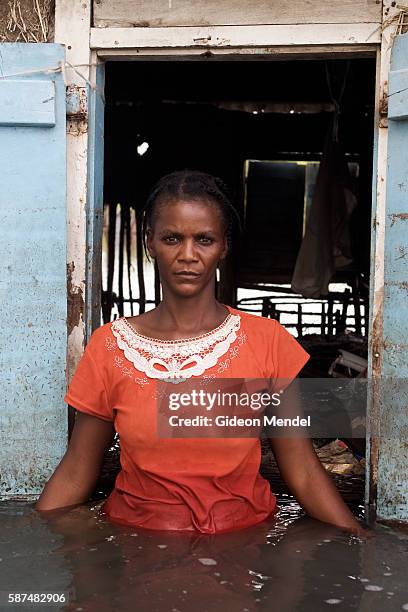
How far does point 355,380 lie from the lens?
5387 millimetres

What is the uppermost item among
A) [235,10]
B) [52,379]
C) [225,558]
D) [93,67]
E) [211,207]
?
[235,10]

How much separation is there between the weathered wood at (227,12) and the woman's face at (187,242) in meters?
1.09

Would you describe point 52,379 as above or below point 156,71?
below

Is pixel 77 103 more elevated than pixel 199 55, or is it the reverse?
pixel 199 55

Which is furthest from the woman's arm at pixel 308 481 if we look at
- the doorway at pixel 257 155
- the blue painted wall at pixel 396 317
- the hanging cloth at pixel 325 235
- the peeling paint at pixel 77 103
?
the hanging cloth at pixel 325 235

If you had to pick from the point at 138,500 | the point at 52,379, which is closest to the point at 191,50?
the point at 52,379

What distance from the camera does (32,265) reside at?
363 centimetres

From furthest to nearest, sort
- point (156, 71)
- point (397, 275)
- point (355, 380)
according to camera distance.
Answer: point (156, 71) < point (355, 380) < point (397, 275)

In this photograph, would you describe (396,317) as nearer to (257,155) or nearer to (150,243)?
(150,243)

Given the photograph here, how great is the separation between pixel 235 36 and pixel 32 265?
54.1 inches

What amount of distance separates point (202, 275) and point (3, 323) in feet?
3.85

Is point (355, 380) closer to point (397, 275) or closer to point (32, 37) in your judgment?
point (397, 275)

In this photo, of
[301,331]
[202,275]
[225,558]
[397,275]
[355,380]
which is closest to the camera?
[225,558]

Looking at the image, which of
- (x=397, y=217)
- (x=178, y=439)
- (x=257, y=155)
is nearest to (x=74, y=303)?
(x=178, y=439)
